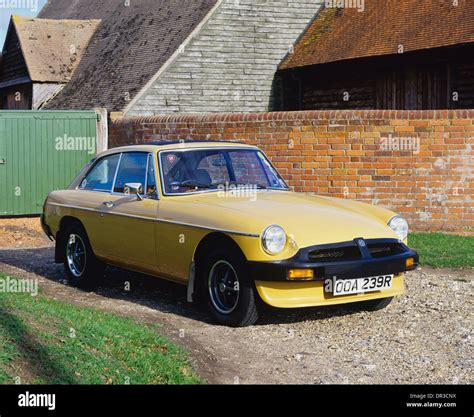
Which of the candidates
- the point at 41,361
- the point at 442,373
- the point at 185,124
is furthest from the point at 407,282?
the point at 185,124

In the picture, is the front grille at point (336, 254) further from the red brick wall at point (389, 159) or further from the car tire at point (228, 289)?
the red brick wall at point (389, 159)

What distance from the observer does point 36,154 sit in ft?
53.4

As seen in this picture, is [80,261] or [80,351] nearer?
[80,351]

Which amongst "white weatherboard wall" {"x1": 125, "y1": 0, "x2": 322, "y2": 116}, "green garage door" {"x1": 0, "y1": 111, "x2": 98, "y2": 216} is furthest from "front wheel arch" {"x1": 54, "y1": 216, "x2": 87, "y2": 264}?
"white weatherboard wall" {"x1": 125, "y1": 0, "x2": 322, "y2": 116}

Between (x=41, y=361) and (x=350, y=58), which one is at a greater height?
(x=350, y=58)

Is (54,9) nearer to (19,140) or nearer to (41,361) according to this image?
(19,140)

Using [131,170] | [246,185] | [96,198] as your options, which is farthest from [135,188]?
[246,185]

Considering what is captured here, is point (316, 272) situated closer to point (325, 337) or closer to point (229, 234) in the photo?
point (325, 337)

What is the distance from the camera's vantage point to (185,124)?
1498 cm

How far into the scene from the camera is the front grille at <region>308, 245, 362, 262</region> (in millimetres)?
6672

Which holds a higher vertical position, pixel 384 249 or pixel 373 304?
pixel 384 249

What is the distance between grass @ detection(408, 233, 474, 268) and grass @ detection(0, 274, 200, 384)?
4.93 metres

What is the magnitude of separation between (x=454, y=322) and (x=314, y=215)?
163 cm

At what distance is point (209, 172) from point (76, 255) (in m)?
2.03
